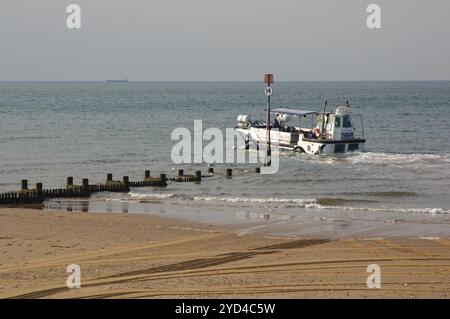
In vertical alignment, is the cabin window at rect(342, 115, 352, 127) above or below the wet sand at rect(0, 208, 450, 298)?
above

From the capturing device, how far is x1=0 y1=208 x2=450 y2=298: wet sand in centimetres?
1778

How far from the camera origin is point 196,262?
21.2 m

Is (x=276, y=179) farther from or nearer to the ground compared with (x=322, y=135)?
nearer to the ground

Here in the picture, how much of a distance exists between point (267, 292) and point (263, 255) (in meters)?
4.73

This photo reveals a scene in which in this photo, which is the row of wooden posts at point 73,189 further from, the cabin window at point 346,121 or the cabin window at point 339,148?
the cabin window at point 346,121

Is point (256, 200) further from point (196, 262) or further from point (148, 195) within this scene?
point (196, 262)

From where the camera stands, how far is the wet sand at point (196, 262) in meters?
17.8

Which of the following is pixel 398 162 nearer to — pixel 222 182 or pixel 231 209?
pixel 222 182

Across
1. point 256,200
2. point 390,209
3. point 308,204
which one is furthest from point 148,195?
point 390,209

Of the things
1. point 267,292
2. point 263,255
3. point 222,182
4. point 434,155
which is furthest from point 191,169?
point 267,292

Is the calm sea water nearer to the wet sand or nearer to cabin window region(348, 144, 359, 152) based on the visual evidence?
cabin window region(348, 144, 359, 152)

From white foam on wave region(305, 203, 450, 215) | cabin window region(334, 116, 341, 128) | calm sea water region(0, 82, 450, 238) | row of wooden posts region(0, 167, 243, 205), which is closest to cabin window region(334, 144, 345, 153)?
calm sea water region(0, 82, 450, 238)

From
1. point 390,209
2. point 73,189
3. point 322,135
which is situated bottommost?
point 390,209

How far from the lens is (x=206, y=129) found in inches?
3504
